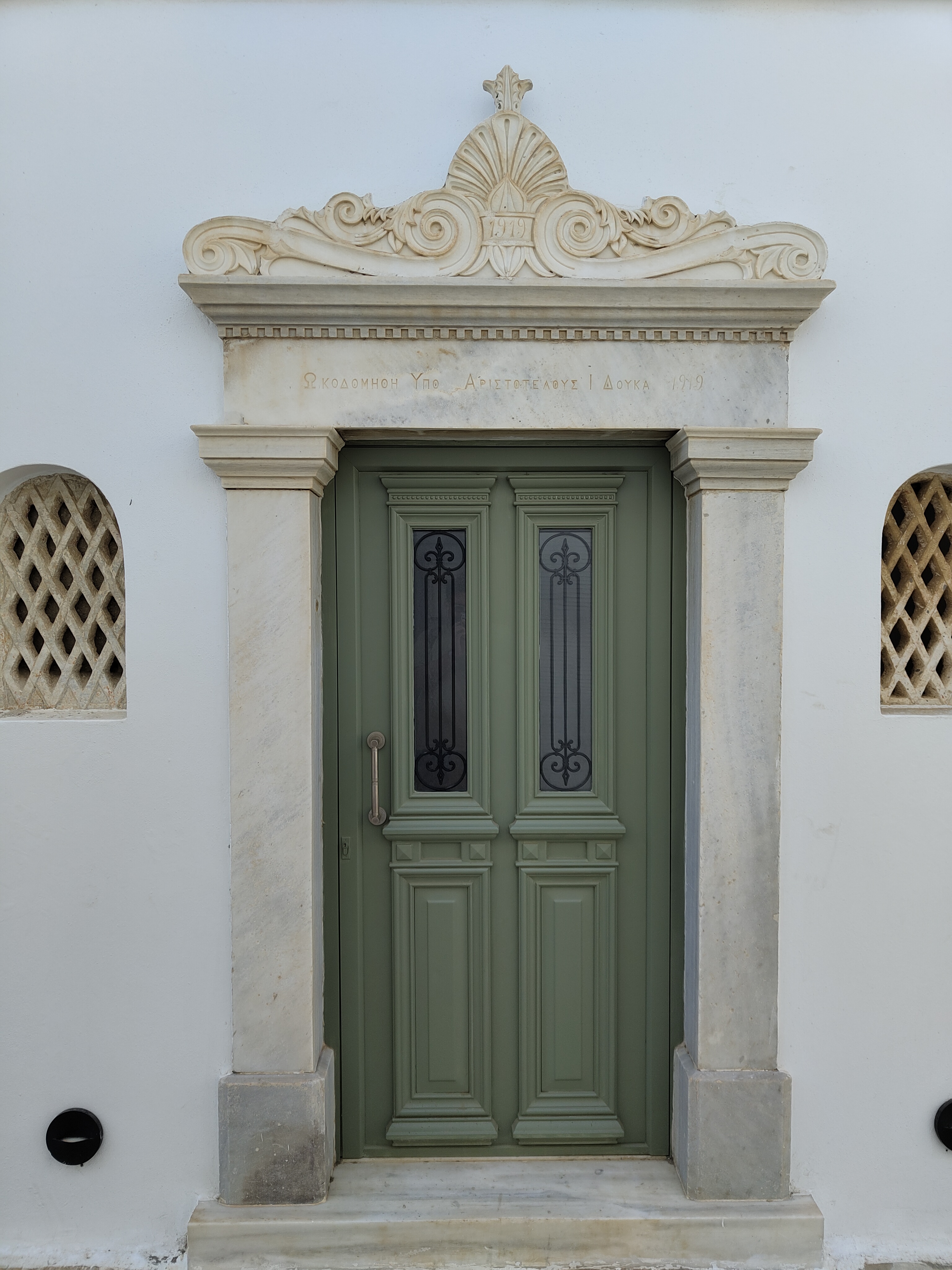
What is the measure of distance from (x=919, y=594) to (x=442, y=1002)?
7.42ft

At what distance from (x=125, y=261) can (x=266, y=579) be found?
45.2 inches

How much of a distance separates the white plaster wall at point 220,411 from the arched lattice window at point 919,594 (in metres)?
0.17

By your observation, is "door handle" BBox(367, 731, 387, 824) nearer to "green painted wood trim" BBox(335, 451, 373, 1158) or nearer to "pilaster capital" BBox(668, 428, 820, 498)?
"green painted wood trim" BBox(335, 451, 373, 1158)

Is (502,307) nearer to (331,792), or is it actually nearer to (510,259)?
(510,259)

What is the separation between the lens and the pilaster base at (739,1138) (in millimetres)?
2971

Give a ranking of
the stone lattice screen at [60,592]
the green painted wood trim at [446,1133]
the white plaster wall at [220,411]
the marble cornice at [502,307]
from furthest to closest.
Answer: the green painted wood trim at [446,1133] → the stone lattice screen at [60,592] → the white plaster wall at [220,411] → the marble cornice at [502,307]

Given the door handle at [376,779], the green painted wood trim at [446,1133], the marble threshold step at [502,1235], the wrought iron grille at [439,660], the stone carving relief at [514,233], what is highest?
the stone carving relief at [514,233]

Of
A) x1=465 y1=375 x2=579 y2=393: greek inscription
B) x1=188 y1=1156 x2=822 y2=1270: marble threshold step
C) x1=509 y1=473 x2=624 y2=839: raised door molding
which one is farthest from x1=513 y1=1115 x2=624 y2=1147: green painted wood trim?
x1=465 y1=375 x2=579 y2=393: greek inscription

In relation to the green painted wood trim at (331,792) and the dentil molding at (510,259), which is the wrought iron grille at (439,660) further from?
the dentil molding at (510,259)

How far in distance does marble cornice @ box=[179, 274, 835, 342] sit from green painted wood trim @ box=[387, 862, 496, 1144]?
1876 millimetres

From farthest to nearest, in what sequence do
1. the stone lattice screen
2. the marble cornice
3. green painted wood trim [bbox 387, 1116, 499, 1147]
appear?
green painted wood trim [bbox 387, 1116, 499, 1147] < the stone lattice screen < the marble cornice

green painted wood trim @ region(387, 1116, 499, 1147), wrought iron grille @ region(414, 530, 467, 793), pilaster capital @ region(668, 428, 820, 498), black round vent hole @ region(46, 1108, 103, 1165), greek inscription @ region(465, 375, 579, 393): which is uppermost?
greek inscription @ region(465, 375, 579, 393)

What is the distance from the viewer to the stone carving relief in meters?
2.85

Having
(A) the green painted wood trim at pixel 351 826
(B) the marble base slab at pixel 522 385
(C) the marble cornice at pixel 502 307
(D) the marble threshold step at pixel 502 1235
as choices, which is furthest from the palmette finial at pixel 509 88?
(D) the marble threshold step at pixel 502 1235
